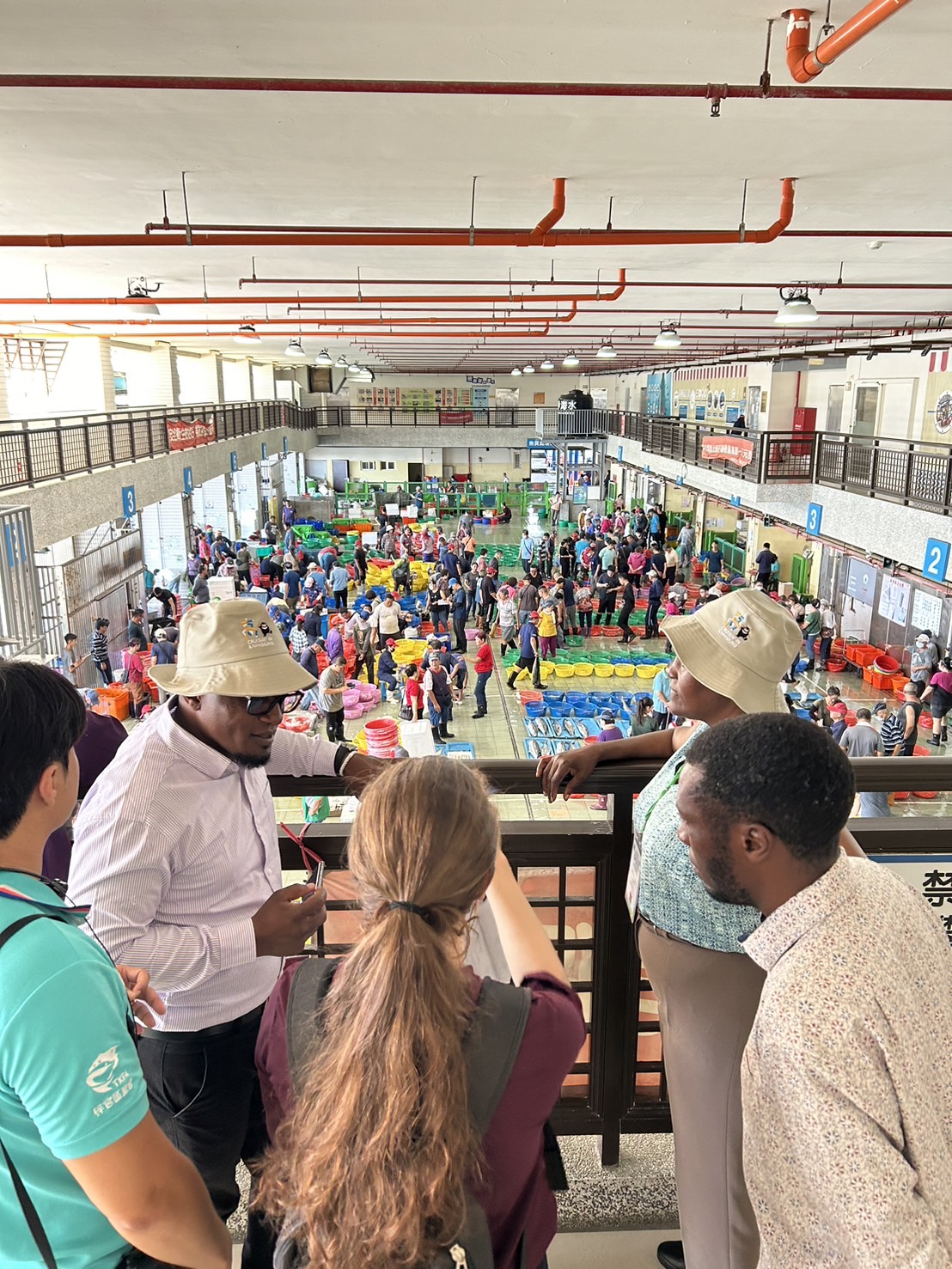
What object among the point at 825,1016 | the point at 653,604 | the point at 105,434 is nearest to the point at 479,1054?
the point at 825,1016

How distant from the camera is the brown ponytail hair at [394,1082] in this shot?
1147 mm

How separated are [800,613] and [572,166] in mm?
10766

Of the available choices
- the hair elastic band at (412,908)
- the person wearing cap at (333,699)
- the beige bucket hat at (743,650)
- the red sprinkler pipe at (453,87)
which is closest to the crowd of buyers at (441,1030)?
the hair elastic band at (412,908)

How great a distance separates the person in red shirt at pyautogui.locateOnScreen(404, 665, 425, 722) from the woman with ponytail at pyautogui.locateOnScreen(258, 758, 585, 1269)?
1158 cm

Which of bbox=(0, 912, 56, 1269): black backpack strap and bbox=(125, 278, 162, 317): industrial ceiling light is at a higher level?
bbox=(125, 278, 162, 317): industrial ceiling light

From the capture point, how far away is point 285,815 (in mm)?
10578

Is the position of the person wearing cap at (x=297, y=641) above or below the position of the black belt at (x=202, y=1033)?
below

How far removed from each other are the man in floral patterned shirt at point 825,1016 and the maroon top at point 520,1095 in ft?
0.95

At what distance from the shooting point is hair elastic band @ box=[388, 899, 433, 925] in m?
1.19

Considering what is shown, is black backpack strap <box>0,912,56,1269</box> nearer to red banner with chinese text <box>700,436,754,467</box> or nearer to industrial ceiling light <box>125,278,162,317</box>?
industrial ceiling light <box>125,278,162,317</box>

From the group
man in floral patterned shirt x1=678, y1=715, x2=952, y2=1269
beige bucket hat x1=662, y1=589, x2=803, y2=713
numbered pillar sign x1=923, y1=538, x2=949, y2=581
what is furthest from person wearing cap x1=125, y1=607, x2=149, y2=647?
man in floral patterned shirt x1=678, y1=715, x2=952, y2=1269

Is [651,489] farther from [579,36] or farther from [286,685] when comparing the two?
[286,685]

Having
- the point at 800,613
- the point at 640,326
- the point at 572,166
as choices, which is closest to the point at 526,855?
the point at 572,166

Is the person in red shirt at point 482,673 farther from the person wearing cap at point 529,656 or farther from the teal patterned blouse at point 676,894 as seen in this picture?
the teal patterned blouse at point 676,894
